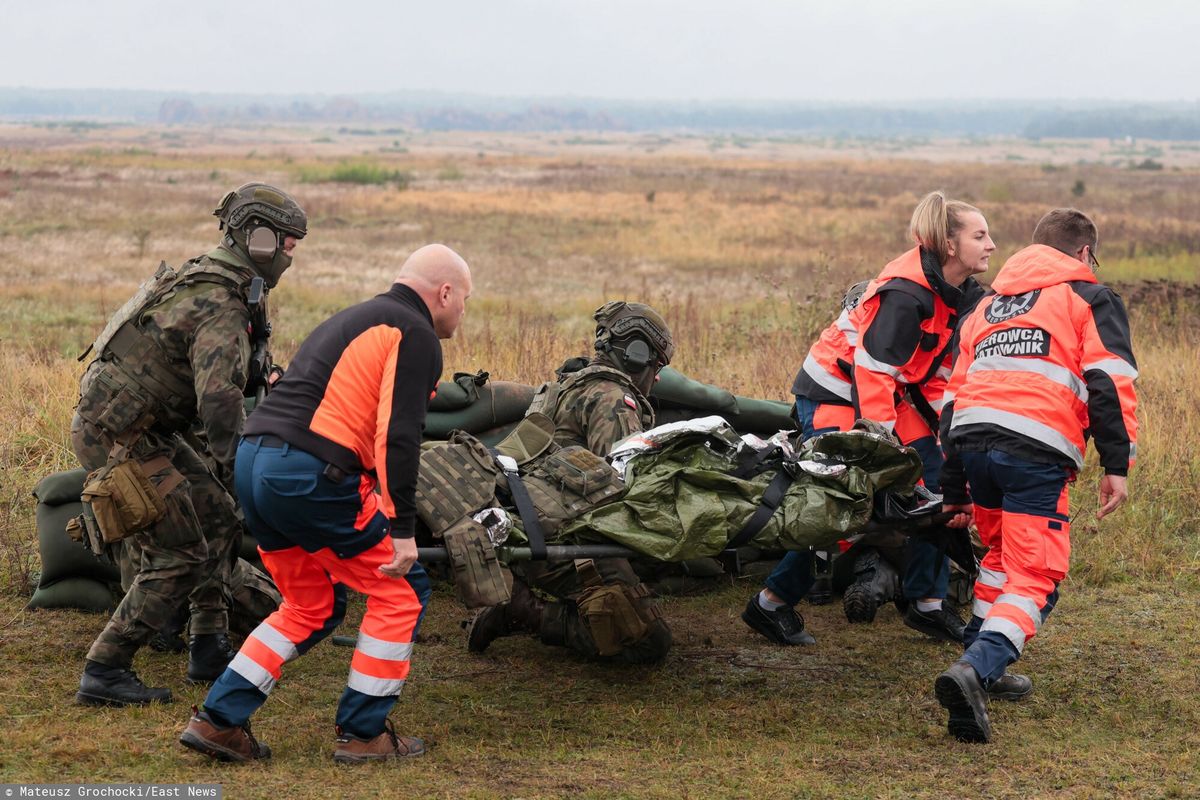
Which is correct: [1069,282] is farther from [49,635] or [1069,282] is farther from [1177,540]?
[49,635]

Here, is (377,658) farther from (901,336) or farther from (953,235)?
(953,235)

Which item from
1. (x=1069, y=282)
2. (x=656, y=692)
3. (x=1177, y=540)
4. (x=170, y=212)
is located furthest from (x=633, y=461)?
(x=170, y=212)

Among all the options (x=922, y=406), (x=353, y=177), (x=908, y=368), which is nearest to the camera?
(x=908, y=368)

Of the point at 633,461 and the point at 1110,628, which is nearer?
the point at 633,461

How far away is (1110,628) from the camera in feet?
19.5

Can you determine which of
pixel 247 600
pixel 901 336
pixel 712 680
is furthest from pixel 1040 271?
pixel 247 600

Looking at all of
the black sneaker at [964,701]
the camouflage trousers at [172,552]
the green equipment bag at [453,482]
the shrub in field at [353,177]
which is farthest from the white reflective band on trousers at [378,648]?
the shrub in field at [353,177]

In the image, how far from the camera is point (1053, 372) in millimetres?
4512

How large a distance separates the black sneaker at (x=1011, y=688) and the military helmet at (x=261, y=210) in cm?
333

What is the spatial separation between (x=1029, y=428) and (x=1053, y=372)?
9.2 inches

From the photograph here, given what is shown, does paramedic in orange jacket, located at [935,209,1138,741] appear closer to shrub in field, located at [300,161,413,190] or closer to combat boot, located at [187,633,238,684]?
combat boot, located at [187,633,238,684]

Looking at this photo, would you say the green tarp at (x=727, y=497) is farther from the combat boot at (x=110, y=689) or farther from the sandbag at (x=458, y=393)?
the sandbag at (x=458, y=393)

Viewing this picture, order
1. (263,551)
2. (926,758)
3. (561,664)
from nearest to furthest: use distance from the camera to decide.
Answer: (263,551), (926,758), (561,664)

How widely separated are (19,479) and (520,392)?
319 centimetres
